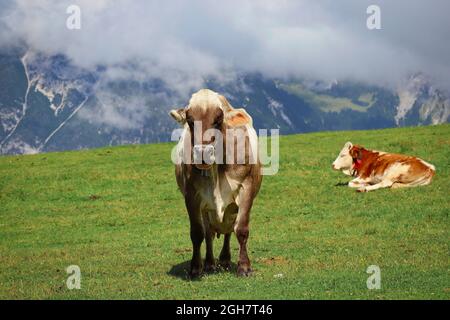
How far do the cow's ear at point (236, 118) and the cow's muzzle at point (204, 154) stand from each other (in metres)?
1.40

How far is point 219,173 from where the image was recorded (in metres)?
13.7

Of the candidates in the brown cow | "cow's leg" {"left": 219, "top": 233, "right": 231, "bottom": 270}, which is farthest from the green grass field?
the brown cow

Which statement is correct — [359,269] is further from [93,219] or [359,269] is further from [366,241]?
[93,219]

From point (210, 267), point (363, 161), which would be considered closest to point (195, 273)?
point (210, 267)

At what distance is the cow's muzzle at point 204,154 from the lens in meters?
12.6

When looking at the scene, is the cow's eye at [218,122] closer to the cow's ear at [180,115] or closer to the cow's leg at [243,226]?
the cow's ear at [180,115]

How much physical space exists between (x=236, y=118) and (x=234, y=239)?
7.19 m

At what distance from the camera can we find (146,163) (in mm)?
39000

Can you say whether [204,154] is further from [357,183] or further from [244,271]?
[357,183]

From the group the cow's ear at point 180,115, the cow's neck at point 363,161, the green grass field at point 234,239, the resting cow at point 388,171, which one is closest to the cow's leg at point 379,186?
the resting cow at point 388,171

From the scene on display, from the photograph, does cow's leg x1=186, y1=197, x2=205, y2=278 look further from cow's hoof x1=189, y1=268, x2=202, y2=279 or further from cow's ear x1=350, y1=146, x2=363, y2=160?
cow's ear x1=350, y1=146, x2=363, y2=160

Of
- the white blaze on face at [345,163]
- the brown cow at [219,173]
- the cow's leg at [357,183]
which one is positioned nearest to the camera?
the brown cow at [219,173]
